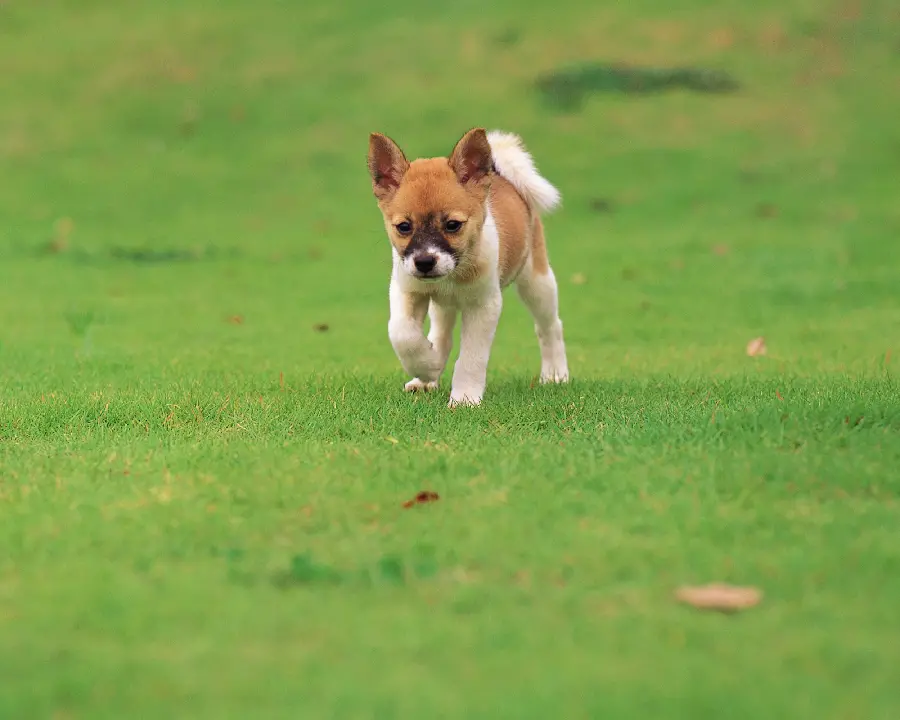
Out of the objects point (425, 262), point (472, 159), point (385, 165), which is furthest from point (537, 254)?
point (425, 262)

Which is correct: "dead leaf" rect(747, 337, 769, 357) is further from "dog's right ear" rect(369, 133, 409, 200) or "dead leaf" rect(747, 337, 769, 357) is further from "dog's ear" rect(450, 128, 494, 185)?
"dog's right ear" rect(369, 133, 409, 200)

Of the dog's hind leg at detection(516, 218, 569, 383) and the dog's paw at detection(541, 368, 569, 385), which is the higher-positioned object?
the dog's hind leg at detection(516, 218, 569, 383)

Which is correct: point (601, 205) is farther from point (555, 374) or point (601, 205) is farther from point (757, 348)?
point (555, 374)

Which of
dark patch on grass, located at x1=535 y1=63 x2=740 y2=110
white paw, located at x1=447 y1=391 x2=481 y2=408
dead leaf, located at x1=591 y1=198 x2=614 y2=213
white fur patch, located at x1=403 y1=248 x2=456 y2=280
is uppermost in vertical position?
dark patch on grass, located at x1=535 y1=63 x2=740 y2=110

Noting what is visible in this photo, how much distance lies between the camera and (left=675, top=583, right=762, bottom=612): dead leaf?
10.3 feet

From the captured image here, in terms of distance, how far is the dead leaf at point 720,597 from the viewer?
3150mm

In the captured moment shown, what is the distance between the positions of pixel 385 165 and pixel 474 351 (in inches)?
40.0

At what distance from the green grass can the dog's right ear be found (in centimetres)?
106

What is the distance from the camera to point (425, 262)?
18.5 ft

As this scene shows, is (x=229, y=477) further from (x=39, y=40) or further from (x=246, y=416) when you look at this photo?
(x=39, y=40)

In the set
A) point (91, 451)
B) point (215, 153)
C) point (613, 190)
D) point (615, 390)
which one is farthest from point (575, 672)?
point (215, 153)

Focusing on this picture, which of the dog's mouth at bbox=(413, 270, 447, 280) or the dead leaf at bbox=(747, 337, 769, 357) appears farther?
the dead leaf at bbox=(747, 337, 769, 357)

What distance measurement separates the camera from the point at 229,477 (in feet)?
14.8

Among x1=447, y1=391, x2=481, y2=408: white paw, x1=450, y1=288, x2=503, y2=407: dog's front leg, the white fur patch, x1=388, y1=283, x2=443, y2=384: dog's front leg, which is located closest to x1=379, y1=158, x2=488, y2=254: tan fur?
the white fur patch
